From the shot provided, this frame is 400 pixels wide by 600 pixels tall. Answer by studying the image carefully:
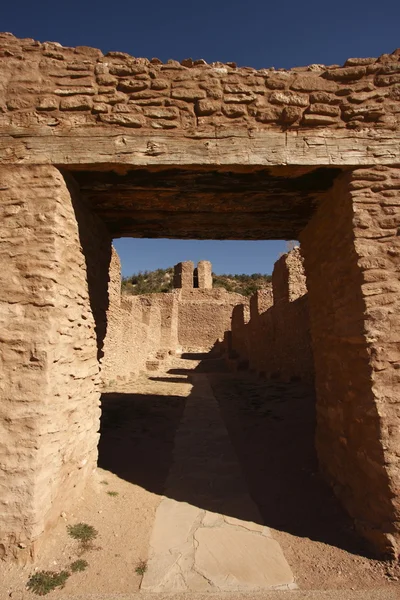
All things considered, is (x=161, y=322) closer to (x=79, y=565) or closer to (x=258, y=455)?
(x=258, y=455)

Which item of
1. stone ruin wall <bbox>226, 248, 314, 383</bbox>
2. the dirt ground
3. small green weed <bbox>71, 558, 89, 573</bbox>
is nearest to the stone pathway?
the dirt ground

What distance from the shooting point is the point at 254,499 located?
405cm

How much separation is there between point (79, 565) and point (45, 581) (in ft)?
0.95

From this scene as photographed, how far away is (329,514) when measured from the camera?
11.9 ft

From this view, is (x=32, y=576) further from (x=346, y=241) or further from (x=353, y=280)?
(x=346, y=241)

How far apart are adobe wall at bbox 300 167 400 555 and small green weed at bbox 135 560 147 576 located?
199cm

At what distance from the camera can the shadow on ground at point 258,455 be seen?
12.0 feet

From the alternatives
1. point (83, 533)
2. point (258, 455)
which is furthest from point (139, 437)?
point (83, 533)

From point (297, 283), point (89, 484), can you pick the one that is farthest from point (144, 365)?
point (89, 484)

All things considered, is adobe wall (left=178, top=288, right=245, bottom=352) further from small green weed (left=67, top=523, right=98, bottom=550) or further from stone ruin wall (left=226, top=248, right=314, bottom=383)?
small green weed (left=67, top=523, right=98, bottom=550)

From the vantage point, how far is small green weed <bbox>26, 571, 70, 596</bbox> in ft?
8.68

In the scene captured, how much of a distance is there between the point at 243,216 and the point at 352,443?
314cm

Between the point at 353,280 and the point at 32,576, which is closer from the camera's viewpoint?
the point at 32,576

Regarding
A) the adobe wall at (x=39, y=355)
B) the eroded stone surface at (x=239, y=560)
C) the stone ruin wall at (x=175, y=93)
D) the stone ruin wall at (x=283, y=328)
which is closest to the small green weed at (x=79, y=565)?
the adobe wall at (x=39, y=355)
